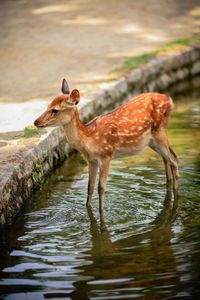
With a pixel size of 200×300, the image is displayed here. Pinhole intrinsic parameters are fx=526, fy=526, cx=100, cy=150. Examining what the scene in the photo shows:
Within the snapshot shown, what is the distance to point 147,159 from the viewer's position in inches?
306

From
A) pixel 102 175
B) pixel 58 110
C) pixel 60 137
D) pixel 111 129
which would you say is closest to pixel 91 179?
pixel 102 175

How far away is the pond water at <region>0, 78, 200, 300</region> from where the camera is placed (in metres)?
4.26

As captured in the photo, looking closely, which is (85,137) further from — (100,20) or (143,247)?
(100,20)

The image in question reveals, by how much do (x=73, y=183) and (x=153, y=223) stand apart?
5.67 ft

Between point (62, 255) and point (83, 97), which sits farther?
point (83, 97)

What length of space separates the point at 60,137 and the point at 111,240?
2.97 m

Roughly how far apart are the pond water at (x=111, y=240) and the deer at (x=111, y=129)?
0.32 m

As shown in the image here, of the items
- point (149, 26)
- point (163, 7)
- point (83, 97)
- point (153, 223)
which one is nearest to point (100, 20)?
point (149, 26)

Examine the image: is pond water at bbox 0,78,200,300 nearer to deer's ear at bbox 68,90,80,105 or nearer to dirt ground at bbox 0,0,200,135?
deer's ear at bbox 68,90,80,105

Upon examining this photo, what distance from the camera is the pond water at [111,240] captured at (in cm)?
426

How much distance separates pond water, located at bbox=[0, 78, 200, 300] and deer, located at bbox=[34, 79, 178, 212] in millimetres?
321

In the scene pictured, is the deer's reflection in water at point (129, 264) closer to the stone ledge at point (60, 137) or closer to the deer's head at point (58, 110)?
the stone ledge at point (60, 137)

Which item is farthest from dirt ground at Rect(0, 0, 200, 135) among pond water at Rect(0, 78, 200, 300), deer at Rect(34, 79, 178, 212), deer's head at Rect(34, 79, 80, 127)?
deer's head at Rect(34, 79, 80, 127)

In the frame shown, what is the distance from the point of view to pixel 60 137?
788 cm
